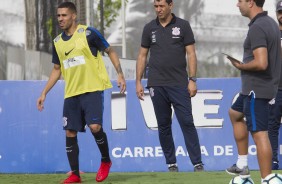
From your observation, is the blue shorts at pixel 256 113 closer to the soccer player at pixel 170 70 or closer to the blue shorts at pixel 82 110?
the blue shorts at pixel 82 110

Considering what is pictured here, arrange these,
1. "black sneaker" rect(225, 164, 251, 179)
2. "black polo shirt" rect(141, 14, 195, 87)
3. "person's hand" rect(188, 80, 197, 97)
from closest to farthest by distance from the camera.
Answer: "black sneaker" rect(225, 164, 251, 179) → "person's hand" rect(188, 80, 197, 97) → "black polo shirt" rect(141, 14, 195, 87)

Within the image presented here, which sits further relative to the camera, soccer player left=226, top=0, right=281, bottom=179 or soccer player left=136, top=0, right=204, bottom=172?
soccer player left=136, top=0, right=204, bottom=172

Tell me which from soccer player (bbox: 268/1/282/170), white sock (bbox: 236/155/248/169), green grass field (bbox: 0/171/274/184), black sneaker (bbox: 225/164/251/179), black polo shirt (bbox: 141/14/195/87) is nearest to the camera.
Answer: black sneaker (bbox: 225/164/251/179)

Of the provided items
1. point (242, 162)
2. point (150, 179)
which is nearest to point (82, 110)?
point (150, 179)

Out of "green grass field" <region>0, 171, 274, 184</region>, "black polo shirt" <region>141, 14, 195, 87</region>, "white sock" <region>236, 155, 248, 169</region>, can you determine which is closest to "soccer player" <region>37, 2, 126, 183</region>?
"green grass field" <region>0, 171, 274, 184</region>

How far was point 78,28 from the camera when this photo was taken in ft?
41.4

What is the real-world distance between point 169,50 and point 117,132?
245 cm

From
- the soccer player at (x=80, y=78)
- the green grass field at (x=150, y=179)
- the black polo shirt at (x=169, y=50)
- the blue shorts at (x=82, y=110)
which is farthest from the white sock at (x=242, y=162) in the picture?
the black polo shirt at (x=169, y=50)

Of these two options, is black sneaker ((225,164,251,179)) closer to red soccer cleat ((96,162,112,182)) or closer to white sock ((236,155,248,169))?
white sock ((236,155,248,169))

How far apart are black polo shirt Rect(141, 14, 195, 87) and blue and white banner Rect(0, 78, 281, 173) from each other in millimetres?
1953

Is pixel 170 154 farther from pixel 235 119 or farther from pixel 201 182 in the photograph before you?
pixel 235 119

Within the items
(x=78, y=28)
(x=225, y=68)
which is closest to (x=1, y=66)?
(x=225, y=68)

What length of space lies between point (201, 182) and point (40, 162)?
419 cm

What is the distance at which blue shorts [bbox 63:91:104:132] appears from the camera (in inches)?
493
